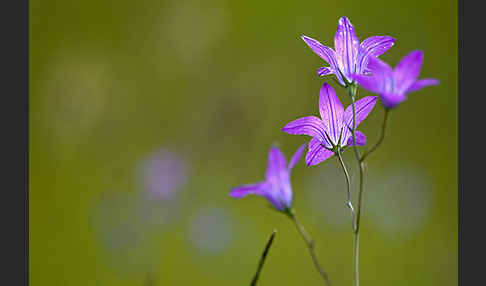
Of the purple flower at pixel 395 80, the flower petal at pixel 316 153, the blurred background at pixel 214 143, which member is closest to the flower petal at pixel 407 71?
the purple flower at pixel 395 80

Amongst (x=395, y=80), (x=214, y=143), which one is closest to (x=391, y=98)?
(x=395, y=80)

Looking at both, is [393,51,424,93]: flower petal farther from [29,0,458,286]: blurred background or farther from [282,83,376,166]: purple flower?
[29,0,458,286]: blurred background

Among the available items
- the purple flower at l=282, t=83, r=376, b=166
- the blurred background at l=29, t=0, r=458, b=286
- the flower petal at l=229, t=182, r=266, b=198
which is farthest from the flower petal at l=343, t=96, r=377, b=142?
the blurred background at l=29, t=0, r=458, b=286

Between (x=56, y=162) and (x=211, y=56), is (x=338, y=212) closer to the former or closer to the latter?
(x=211, y=56)

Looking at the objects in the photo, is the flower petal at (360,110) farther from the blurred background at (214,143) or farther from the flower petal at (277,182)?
the blurred background at (214,143)

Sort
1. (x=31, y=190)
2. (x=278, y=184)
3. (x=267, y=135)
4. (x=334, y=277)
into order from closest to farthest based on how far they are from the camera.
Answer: (x=278, y=184), (x=334, y=277), (x=31, y=190), (x=267, y=135)

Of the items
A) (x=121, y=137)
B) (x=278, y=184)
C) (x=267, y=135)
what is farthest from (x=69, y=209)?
(x=278, y=184)

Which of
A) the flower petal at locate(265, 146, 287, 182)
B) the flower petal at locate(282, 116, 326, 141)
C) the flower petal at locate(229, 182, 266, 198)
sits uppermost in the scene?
the flower petal at locate(282, 116, 326, 141)
